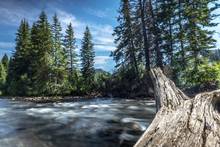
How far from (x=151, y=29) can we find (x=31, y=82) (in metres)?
21.3

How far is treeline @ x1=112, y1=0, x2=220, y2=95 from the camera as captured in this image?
24312 millimetres

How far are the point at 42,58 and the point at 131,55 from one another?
14.4 m

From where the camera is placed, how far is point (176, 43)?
27375 mm

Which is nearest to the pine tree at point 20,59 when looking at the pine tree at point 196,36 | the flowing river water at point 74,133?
the pine tree at point 196,36

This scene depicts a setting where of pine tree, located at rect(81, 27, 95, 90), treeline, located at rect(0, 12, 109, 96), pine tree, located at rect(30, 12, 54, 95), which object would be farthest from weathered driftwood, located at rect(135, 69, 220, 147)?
pine tree, located at rect(81, 27, 95, 90)

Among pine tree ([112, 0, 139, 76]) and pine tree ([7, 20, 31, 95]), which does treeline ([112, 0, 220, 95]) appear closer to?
pine tree ([112, 0, 139, 76])

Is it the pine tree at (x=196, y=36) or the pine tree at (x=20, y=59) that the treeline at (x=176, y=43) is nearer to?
the pine tree at (x=196, y=36)

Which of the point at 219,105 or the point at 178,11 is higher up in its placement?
the point at 178,11

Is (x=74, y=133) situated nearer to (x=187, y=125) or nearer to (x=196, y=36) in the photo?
(x=187, y=125)

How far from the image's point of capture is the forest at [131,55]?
24734mm

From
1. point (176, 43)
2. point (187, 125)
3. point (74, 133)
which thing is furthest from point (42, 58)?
point (187, 125)

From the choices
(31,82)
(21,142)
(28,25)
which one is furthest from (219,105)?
(28,25)

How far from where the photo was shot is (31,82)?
4259cm

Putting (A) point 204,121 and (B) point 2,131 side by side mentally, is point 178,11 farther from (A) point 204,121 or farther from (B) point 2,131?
(A) point 204,121
